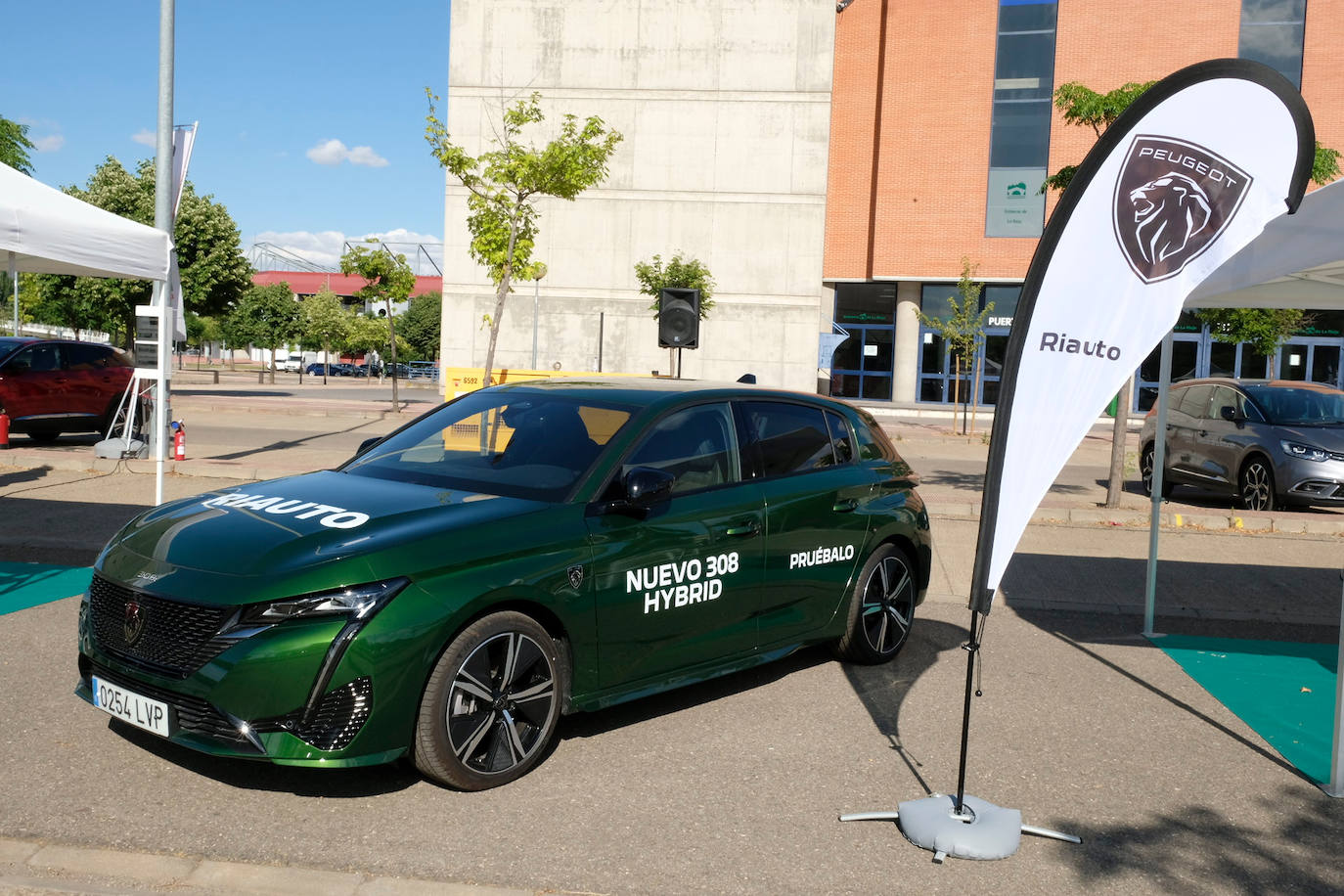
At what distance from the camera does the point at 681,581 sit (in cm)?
510

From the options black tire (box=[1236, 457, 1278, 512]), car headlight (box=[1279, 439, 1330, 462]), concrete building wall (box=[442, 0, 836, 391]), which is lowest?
black tire (box=[1236, 457, 1278, 512])

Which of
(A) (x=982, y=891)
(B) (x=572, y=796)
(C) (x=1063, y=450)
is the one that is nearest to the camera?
(A) (x=982, y=891)

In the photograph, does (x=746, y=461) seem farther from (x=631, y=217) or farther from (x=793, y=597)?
(x=631, y=217)

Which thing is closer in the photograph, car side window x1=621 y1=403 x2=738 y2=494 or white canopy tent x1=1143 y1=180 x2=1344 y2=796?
white canopy tent x1=1143 y1=180 x2=1344 y2=796

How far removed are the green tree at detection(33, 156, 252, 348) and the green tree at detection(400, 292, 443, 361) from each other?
5594 centimetres

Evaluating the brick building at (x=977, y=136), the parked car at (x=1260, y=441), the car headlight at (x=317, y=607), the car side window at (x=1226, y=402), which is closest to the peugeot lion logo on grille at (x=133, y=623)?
the car headlight at (x=317, y=607)

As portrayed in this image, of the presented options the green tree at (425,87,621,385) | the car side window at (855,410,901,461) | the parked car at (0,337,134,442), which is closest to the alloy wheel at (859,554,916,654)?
the car side window at (855,410,901,461)

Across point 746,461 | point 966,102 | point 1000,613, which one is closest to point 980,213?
point 966,102

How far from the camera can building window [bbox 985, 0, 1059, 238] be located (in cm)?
4269

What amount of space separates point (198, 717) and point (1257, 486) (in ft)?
42.1

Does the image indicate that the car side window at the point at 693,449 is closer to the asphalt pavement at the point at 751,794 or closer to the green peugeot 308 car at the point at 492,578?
the green peugeot 308 car at the point at 492,578

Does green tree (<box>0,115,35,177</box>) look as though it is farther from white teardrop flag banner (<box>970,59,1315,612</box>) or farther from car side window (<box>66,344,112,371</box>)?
white teardrop flag banner (<box>970,59,1315,612</box>)

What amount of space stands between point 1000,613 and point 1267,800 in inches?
143

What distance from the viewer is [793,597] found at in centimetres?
577
